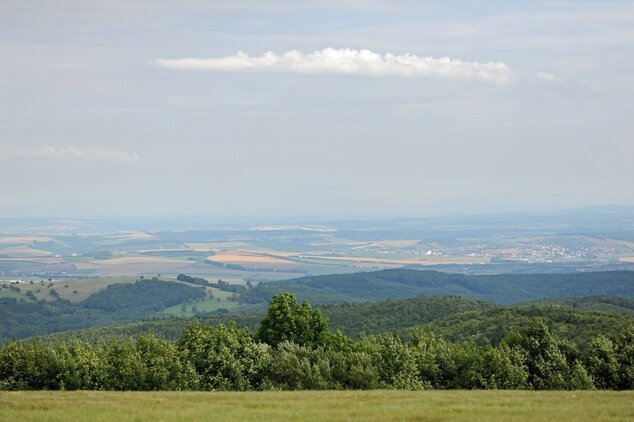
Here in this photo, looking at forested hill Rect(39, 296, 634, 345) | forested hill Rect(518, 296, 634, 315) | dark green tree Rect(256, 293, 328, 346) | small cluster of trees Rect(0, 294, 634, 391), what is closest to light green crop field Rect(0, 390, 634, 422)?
small cluster of trees Rect(0, 294, 634, 391)

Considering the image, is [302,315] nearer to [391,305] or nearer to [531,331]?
[531,331]

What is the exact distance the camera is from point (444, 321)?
4872 inches

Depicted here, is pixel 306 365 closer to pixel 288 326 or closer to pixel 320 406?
pixel 288 326

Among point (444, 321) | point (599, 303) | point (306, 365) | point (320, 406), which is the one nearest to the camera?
point (320, 406)

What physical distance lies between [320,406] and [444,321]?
295 feet

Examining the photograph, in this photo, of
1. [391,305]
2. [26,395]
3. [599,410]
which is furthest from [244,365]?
[391,305]

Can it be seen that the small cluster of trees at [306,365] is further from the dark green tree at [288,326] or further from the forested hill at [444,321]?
the forested hill at [444,321]

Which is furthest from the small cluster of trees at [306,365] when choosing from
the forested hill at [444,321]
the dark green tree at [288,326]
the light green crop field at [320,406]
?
the forested hill at [444,321]

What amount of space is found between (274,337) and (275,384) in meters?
14.4

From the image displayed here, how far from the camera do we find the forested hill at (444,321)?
95.2m

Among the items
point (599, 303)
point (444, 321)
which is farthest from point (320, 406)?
point (599, 303)

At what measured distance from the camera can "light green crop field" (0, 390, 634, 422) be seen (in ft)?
108

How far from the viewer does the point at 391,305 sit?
152m

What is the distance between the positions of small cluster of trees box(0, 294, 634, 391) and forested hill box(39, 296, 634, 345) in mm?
20341
